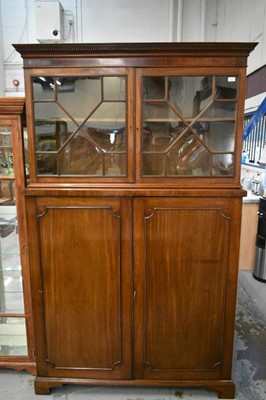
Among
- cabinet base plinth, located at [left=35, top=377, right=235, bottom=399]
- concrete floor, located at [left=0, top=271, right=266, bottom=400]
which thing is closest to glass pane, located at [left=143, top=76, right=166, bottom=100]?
cabinet base plinth, located at [left=35, top=377, right=235, bottom=399]

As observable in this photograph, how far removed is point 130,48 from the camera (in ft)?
4.66

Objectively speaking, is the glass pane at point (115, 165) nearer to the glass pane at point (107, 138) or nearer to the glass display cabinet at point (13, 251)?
the glass pane at point (107, 138)

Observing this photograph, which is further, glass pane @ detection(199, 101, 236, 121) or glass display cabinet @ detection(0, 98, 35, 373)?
glass display cabinet @ detection(0, 98, 35, 373)

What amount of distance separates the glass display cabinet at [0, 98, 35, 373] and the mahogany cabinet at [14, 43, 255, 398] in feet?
0.49

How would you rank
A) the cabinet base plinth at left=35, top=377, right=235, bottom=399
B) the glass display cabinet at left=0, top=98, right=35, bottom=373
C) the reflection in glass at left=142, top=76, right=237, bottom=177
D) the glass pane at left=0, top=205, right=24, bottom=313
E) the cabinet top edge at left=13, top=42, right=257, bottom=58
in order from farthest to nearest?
the glass pane at left=0, top=205, right=24, bottom=313, the cabinet base plinth at left=35, top=377, right=235, bottom=399, the glass display cabinet at left=0, top=98, right=35, bottom=373, the reflection in glass at left=142, top=76, right=237, bottom=177, the cabinet top edge at left=13, top=42, right=257, bottom=58

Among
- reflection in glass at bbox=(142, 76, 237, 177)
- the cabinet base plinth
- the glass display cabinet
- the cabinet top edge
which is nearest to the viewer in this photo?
the cabinet top edge

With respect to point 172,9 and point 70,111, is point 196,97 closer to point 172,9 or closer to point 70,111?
point 70,111

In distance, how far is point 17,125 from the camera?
64.2 inches

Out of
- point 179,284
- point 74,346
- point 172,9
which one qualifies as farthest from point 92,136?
point 172,9

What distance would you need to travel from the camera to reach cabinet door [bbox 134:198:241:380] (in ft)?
5.18

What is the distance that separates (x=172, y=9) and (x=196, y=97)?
2.94 m

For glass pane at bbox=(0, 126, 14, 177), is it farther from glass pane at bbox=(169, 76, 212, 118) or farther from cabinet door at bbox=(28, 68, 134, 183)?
glass pane at bbox=(169, 76, 212, 118)

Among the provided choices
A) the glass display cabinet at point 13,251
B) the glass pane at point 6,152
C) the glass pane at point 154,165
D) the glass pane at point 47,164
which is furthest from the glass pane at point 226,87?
the glass pane at point 6,152

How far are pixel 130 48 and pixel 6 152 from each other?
975 mm
